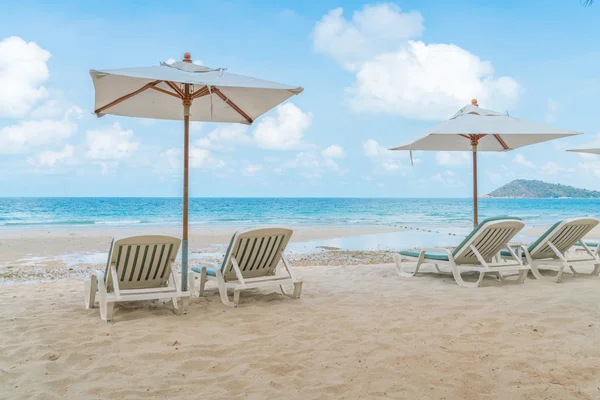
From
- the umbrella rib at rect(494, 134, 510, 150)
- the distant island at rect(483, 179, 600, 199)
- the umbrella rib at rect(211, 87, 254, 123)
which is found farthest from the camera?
the distant island at rect(483, 179, 600, 199)

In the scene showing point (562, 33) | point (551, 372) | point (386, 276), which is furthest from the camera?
point (562, 33)

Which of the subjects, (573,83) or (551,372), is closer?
(551,372)

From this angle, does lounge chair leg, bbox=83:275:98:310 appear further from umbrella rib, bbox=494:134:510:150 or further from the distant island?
the distant island

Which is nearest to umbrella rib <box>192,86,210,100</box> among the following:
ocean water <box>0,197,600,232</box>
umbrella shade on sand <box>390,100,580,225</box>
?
umbrella shade on sand <box>390,100,580,225</box>

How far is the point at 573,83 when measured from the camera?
15812 mm

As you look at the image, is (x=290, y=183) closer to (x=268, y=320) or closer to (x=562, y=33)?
(x=562, y=33)

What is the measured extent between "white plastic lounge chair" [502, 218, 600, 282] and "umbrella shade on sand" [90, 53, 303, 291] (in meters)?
4.15

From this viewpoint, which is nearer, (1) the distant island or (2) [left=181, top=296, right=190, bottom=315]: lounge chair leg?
(2) [left=181, top=296, right=190, bottom=315]: lounge chair leg

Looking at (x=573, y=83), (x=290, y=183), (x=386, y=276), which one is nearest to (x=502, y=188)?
(x=290, y=183)

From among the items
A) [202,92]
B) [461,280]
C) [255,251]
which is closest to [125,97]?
[202,92]

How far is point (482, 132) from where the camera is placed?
5668 mm

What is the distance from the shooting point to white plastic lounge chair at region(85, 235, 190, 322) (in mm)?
4109

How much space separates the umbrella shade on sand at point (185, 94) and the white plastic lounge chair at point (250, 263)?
1.47ft

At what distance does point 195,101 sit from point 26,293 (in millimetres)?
3159
